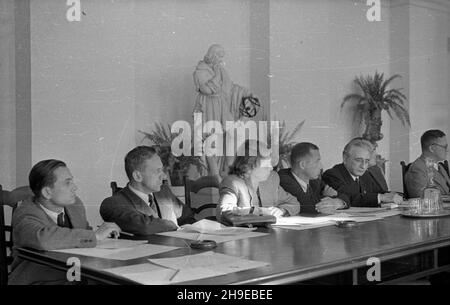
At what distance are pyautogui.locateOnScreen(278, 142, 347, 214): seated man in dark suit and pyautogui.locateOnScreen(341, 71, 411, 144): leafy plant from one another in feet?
5.15

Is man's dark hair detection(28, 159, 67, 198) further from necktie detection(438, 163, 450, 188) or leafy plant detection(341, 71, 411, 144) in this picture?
leafy plant detection(341, 71, 411, 144)

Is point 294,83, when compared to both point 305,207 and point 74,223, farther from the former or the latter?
point 74,223

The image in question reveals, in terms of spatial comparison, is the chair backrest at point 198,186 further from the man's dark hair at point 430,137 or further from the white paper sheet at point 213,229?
the man's dark hair at point 430,137

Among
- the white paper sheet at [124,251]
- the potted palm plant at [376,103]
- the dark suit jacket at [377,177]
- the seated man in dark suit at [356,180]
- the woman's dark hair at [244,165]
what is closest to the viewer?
the white paper sheet at [124,251]

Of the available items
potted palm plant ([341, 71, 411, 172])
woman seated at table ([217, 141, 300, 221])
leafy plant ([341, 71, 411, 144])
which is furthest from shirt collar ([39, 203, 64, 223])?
leafy plant ([341, 71, 411, 144])

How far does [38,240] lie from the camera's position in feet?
4.85

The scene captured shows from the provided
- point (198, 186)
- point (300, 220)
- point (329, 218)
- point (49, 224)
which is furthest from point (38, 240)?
point (198, 186)

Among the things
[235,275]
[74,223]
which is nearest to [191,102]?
[74,223]

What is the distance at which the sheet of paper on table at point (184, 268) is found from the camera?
1118mm

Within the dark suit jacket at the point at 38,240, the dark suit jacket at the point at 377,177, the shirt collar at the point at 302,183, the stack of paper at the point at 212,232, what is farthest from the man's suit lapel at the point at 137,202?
the dark suit jacket at the point at 377,177

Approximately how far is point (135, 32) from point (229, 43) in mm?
885

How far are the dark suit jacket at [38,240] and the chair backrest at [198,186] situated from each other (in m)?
1.00

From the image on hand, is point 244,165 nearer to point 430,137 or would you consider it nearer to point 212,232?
point 212,232

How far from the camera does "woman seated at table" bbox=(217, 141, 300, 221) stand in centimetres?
222
